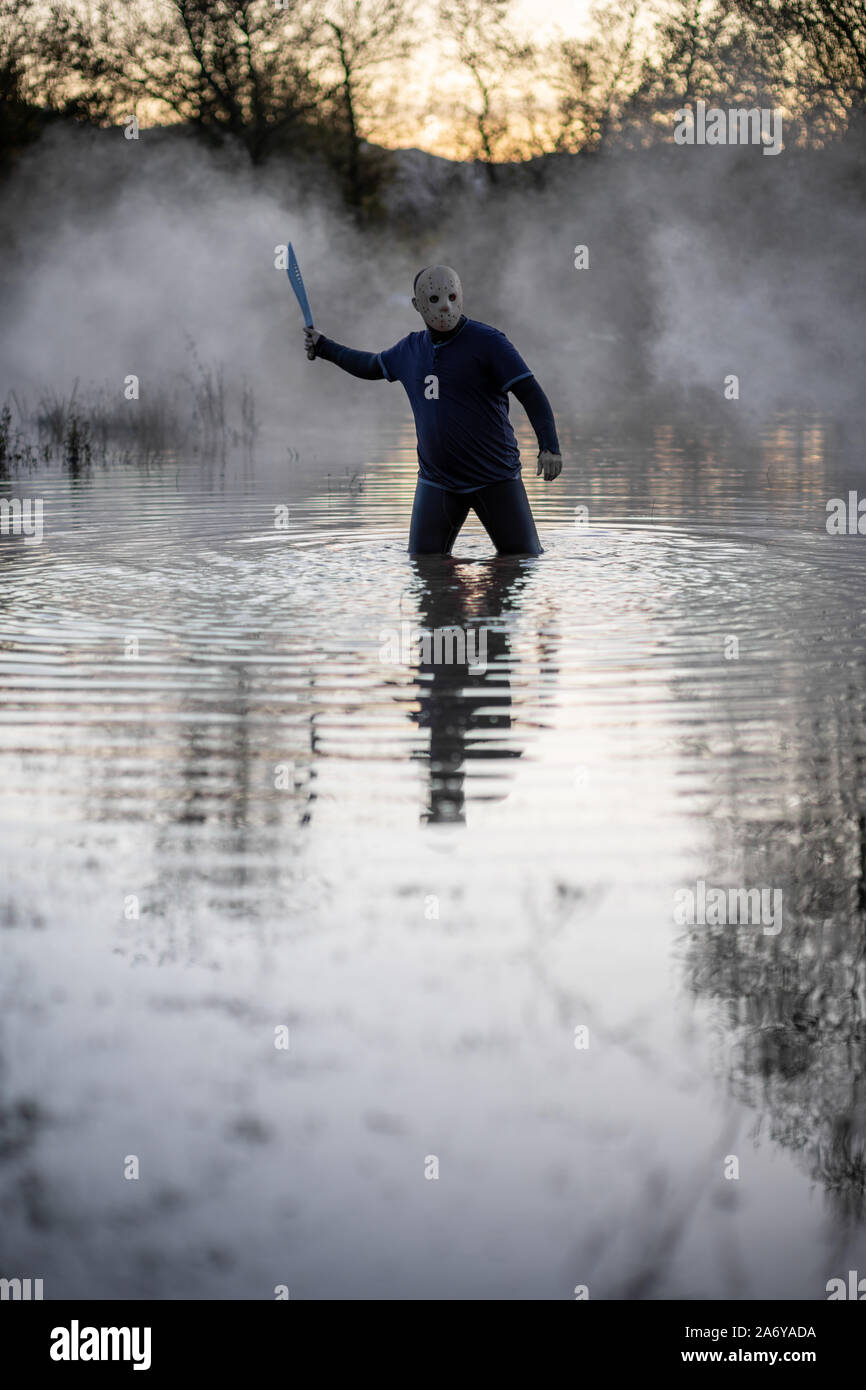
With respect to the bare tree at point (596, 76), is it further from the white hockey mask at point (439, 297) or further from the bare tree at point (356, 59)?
the white hockey mask at point (439, 297)

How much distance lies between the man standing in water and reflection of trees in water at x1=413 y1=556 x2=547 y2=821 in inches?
11.6

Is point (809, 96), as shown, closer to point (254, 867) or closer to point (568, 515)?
point (568, 515)

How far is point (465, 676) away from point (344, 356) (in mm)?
3952

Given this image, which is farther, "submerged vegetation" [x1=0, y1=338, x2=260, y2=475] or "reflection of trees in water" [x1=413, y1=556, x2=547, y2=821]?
"submerged vegetation" [x1=0, y1=338, x2=260, y2=475]

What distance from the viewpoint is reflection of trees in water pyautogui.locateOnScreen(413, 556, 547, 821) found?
5.90 m

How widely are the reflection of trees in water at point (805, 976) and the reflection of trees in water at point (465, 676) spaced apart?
946 mm

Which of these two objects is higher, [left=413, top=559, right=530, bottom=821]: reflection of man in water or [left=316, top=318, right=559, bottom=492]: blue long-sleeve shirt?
[left=316, top=318, right=559, bottom=492]: blue long-sleeve shirt

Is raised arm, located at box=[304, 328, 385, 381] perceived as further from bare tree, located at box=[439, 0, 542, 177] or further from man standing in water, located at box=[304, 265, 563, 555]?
bare tree, located at box=[439, 0, 542, 177]

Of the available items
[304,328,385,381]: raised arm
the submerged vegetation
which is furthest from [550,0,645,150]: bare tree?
[304,328,385,381]: raised arm

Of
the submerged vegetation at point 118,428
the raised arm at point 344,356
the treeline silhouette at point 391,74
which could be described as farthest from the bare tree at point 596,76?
the raised arm at point 344,356

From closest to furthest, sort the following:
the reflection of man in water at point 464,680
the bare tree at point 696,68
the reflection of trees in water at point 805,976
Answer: the reflection of trees in water at point 805,976
the reflection of man in water at point 464,680
the bare tree at point 696,68

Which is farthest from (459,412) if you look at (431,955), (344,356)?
(431,955)

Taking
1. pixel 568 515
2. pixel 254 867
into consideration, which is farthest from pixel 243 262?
pixel 254 867

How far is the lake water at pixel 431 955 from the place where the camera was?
312 cm
